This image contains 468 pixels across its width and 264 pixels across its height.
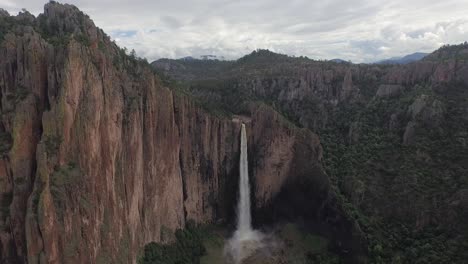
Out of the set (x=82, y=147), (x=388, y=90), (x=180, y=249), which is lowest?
(x=180, y=249)

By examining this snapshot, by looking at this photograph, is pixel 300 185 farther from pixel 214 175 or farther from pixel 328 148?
pixel 214 175

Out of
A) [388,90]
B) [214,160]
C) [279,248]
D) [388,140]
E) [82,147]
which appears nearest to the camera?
[82,147]

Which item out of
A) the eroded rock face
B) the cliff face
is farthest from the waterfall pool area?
the eroded rock face

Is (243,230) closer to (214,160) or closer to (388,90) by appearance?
(214,160)

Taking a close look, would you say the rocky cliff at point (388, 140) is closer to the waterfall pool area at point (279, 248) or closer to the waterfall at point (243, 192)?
the waterfall at point (243, 192)

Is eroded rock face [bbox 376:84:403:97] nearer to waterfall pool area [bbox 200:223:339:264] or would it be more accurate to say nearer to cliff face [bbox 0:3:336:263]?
waterfall pool area [bbox 200:223:339:264]

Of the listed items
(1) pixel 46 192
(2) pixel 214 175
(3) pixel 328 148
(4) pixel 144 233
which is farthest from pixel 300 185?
(1) pixel 46 192

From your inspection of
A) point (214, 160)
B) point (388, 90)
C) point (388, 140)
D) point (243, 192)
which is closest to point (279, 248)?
point (243, 192)
